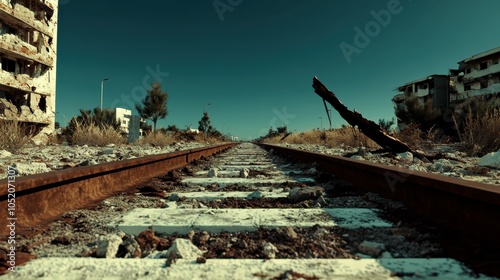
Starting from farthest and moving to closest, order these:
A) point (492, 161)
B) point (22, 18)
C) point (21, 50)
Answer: point (21, 50) → point (22, 18) → point (492, 161)

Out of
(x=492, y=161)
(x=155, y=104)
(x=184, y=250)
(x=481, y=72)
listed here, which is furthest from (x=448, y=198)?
(x=481, y=72)

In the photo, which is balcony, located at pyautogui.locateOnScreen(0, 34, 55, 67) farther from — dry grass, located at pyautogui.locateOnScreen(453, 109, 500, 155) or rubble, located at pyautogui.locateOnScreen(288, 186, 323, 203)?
dry grass, located at pyautogui.locateOnScreen(453, 109, 500, 155)

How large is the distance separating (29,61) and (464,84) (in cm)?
5734

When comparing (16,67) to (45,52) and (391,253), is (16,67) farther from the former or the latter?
(391,253)

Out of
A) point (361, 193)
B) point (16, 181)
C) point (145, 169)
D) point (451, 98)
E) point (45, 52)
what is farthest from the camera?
point (451, 98)

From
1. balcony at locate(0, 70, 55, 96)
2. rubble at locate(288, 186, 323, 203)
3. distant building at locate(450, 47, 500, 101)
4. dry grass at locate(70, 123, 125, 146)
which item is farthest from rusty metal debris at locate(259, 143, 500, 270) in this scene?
distant building at locate(450, 47, 500, 101)

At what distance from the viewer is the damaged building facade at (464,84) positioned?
42.1m

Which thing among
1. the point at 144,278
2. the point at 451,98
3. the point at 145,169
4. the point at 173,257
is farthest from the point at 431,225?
the point at 451,98

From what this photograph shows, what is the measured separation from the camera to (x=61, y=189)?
225cm

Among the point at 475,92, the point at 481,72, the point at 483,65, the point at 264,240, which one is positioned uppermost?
the point at 483,65

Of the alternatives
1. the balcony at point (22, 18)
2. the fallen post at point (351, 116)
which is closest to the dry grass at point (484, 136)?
the fallen post at point (351, 116)

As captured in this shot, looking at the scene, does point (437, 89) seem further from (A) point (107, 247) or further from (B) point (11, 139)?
(A) point (107, 247)

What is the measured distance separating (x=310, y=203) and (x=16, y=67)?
93.7ft

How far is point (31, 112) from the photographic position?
77.5 ft
